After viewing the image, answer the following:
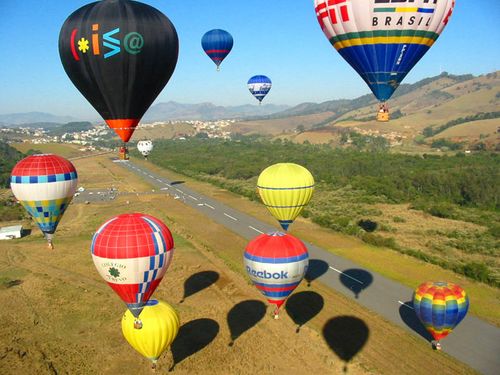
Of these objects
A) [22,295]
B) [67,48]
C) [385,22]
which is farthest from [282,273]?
[22,295]

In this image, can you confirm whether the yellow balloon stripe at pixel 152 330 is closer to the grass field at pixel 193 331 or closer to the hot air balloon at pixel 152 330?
the hot air balloon at pixel 152 330

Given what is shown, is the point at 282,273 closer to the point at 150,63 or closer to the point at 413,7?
the point at 150,63

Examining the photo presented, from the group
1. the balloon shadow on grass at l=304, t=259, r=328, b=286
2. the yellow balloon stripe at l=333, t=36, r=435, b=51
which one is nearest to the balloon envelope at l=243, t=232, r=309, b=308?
the balloon shadow on grass at l=304, t=259, r=328, b=286

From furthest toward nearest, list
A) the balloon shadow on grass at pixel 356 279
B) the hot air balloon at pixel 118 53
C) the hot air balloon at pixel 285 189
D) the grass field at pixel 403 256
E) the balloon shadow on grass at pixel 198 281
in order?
1. the balloon shadow on grass at pixel 198 281
2. the balloon shadow on grass at pixel 356 279
3. the grass field at pixel 403 256
4. the hot air balloon at pixel 285 189
5. the hot air balloon at pixel 118 53

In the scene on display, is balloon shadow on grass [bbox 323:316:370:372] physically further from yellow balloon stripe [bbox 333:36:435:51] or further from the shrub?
the shrub

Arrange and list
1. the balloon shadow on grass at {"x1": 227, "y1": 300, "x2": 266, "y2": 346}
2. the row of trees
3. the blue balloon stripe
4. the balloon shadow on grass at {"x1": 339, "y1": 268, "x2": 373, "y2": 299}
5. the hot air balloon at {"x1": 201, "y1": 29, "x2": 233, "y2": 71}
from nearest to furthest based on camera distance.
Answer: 1. the blue balloon stripe
2. the balloon shadow on grass at {"x1": 227, "y1": 300, "x2": 266, "y2": 346}
3. the balloon shadow on grass at {"x1": 339, "y1": 268, "x2": 373, "y2": 299}
4. the hot air balloon at {"x1": 201, "y1": 29, "x2": 233, "y2": 71}
5. the row of trees

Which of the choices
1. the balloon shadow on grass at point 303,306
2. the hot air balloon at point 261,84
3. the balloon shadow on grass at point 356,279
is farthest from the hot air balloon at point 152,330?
the hot air balloon at point 261,84
